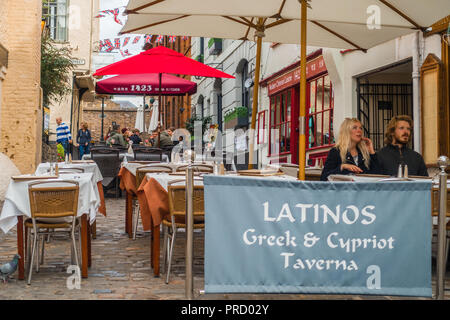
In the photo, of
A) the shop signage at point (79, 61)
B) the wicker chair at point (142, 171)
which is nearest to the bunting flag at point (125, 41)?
the shop signage at point (79, 61)

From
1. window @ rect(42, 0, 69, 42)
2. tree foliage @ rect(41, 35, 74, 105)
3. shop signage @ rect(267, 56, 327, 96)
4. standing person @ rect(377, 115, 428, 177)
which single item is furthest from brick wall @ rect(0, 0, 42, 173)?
window @ rect(42, 0, 69, 42)

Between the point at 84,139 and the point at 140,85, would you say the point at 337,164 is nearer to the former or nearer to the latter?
the point at 140,85

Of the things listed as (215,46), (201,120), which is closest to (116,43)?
(215,46)

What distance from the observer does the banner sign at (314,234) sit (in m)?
4.07

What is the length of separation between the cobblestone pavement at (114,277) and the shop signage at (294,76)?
710 cm

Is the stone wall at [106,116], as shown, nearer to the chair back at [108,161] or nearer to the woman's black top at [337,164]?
the chair back at [108,161]

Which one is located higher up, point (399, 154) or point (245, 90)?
point (245, 90)

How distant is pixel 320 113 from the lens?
1472cm

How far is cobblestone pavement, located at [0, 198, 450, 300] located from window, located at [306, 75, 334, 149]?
6519mm

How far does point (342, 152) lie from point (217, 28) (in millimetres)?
2722

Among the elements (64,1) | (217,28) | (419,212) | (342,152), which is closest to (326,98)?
(217,28)

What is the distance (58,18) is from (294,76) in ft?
50.7

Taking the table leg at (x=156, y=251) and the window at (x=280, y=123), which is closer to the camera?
the table leg at (x=156, y=251)

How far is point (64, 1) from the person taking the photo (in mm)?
26781
